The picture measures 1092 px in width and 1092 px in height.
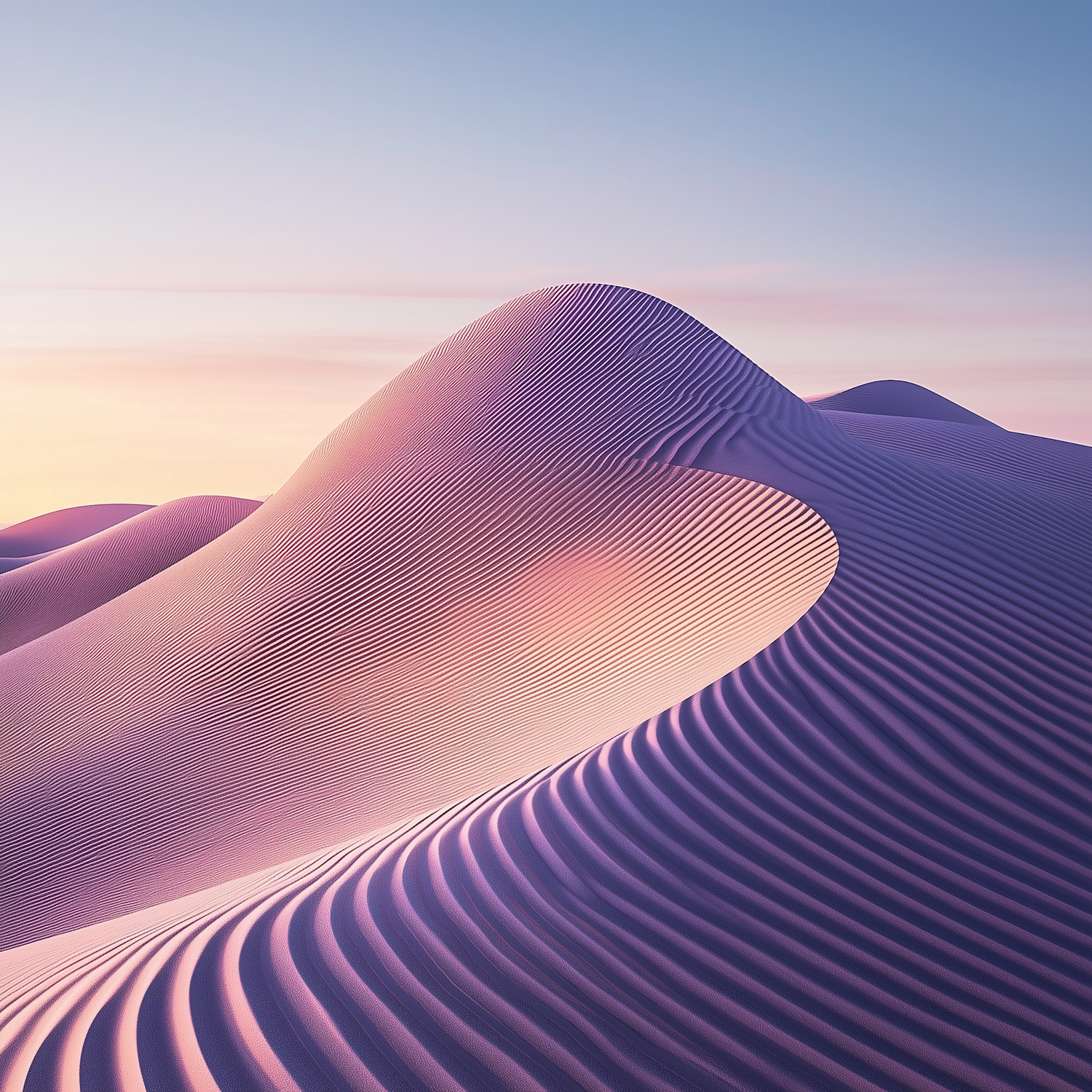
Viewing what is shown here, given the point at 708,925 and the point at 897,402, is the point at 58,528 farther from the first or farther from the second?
the point at 708,925

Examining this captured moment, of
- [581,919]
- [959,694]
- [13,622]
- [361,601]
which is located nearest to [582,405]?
[361,601]

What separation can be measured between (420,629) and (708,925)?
8.72m

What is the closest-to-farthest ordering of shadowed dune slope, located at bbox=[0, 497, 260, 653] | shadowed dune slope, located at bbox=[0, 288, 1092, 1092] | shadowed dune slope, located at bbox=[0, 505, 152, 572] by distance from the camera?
shadowed dune slope, located at bbox=[0, 288, 1092, 1092], shadowed dune slope, located at bbox=[0, 497, 260, 653], shadowed dune slope, located at bbox=[0, 505, 152, 572]

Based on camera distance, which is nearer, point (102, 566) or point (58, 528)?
point (102, 566)

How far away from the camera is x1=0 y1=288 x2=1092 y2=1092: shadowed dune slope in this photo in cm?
289

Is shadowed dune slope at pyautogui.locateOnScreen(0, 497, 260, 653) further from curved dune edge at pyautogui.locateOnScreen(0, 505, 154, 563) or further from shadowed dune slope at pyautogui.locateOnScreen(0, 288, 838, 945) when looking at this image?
curved dune edge at pyautogui.locateOnScreen(0, 505, 154, 563)

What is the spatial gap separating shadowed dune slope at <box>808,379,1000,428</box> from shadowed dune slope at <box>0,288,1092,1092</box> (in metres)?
32.3

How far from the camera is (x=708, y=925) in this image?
137 inches

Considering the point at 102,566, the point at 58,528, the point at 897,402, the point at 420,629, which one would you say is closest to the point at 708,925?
the point at 420,629

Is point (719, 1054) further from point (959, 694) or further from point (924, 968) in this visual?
point (959, 694)

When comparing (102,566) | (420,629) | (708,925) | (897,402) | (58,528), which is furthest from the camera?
(58,528)

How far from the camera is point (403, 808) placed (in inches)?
325

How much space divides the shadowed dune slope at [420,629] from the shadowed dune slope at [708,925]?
6.33ft

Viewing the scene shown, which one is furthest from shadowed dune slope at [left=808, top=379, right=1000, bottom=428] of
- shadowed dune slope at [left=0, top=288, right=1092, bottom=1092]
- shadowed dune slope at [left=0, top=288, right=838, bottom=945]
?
shadowed dune slope at [left=0, top=288, right=1092, bottom=1092]
